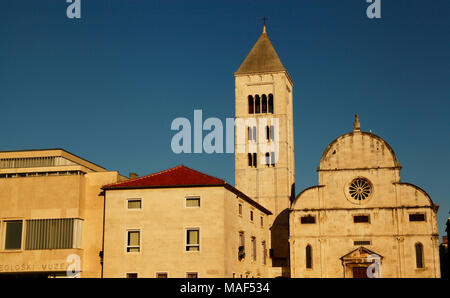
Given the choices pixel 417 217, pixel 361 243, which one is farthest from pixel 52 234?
Answer: pixel 417 217

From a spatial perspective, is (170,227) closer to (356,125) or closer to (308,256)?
(308,256)

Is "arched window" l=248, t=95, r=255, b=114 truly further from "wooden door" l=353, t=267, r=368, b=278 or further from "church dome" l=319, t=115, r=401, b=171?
"wooden door" l=353, t=267, r=368, b=278

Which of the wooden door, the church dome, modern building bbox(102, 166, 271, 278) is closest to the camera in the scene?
modern building bbox(102, 166, 271, 278)

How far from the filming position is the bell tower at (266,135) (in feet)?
228

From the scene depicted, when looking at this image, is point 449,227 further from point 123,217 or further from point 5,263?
point 5,263

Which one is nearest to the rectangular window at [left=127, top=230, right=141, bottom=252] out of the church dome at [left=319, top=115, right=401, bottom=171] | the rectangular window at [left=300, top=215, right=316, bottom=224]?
the rectangular window at [left=300, top=215, right=316, bottom=224]

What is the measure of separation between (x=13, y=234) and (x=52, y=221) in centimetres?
324

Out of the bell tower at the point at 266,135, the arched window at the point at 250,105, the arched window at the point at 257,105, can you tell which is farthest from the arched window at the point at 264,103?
the arched window at the point at 250,105

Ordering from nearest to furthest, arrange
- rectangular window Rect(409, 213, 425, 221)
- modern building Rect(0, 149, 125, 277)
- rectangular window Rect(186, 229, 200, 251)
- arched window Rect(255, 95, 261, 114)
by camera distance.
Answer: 1. rectangular window Rect(186, 229, 200, 251)
2. modern building Rect(0, 149, 125, 277)
3. rectangular window Rect(409, 213, 425, 221)
4. arched window Rect(255, 95, 261, 114)

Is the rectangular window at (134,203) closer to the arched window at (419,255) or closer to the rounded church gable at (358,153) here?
the rounded church gable at (358,153)

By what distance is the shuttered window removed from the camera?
148 ft

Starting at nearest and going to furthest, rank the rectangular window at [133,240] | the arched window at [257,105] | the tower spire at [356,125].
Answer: the rectangular window at [133,240]
the tower spire at [356,125]
the arched window at [257,105]

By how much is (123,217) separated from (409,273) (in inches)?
1115
